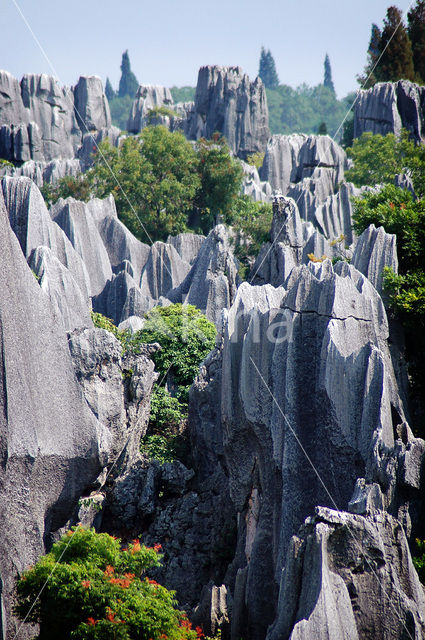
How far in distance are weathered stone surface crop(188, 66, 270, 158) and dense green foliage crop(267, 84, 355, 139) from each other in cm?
5153

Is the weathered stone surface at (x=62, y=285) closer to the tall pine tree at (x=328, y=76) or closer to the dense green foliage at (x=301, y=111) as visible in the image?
the dense green foliage at (x=301, y=111)

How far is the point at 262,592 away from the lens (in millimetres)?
15219

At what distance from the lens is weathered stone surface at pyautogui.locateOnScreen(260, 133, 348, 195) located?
55697mm

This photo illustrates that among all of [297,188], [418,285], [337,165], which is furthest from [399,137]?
[418,285]

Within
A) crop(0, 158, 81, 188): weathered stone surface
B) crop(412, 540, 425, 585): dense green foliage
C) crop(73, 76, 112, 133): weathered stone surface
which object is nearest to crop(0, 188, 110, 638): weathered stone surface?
crop(412, 540, 425, 585): dense green foliage

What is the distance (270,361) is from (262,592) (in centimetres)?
473

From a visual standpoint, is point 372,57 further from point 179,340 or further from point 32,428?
point 32,428

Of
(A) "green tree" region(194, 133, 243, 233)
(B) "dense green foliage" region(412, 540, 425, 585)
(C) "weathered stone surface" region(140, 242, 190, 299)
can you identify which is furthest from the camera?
(A) "green tree" region(194, 133, 243, 233)

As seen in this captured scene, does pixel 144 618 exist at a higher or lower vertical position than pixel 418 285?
lower

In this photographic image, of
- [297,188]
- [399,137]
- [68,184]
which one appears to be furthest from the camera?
[399,137]

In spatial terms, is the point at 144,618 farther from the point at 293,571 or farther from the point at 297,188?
the point at 297,188

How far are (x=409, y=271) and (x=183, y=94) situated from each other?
436 ft

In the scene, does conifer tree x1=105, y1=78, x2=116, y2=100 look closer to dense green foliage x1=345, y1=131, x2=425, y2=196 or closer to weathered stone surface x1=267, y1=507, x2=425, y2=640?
dense green foliage x1=345, y1=131, x2=425, y2=196

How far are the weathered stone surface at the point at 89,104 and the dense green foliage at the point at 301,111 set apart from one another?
51269 millimetres
